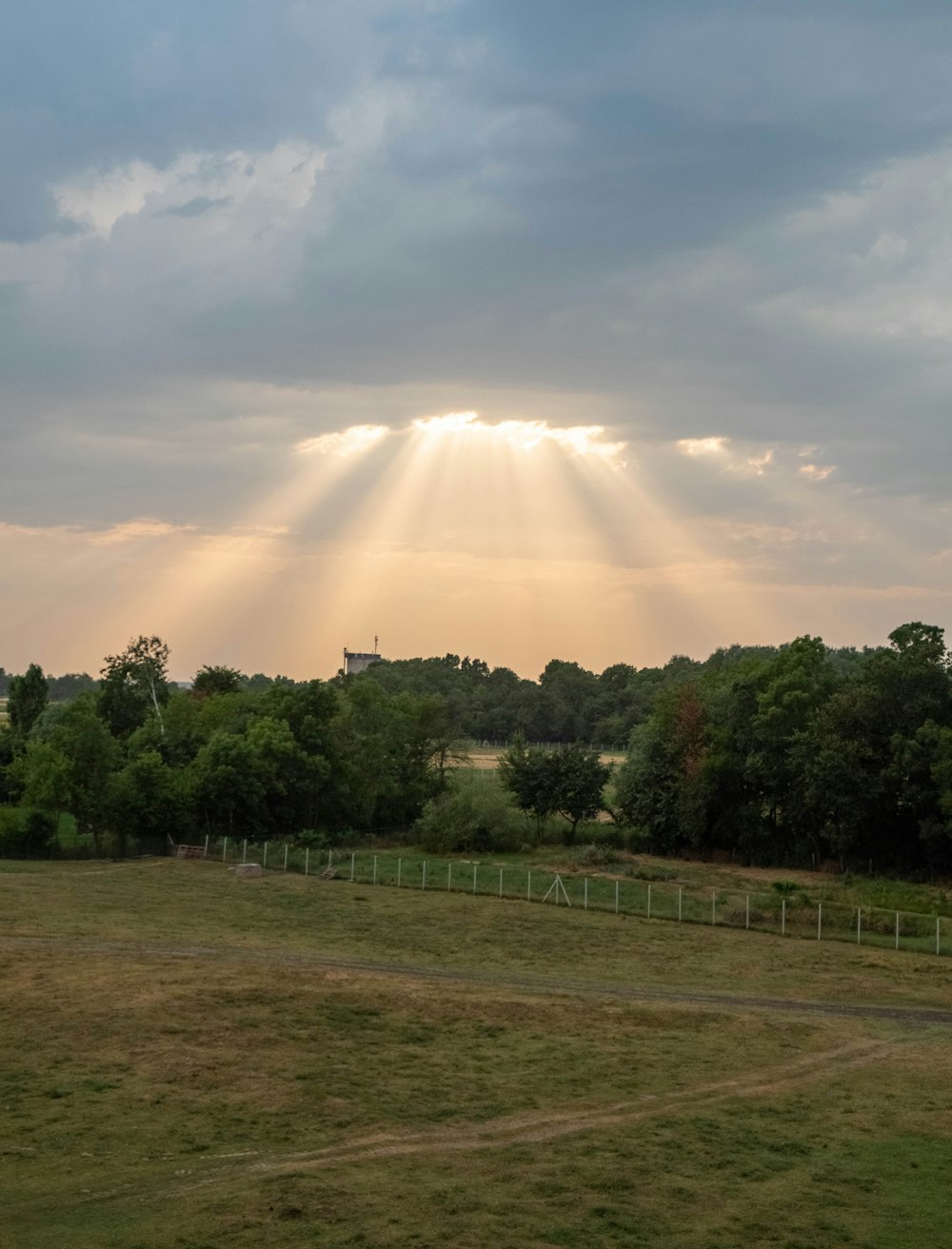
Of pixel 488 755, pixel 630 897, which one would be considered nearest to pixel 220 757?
pixel 630 897

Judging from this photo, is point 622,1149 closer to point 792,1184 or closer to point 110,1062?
point 792,1184

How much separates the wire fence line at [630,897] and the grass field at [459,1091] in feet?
9.66

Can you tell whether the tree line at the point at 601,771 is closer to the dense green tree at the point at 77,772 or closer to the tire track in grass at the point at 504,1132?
the dense green tree at the point at 77,772

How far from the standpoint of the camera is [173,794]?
67812 millimetres

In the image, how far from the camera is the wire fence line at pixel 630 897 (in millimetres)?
44656

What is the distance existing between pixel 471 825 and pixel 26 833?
24.2m

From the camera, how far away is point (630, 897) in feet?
169

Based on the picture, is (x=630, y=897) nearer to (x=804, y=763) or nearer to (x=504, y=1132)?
(x=804, y=763)

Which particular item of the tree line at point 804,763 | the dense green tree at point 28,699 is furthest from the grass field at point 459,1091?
the dense green tree at point 28,699

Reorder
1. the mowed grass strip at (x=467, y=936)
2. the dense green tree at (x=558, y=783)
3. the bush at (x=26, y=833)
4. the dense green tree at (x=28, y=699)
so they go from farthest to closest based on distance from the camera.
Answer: the dense green tree at (x=28, y=699)
the dense green tree at (x=558, y=783)
the bush at (x=26, y=833)
the mowed grass strip at (x=467, y=936)

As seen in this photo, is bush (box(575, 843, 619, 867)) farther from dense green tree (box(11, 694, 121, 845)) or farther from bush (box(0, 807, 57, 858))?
bush (box(0, 807, 57, 858))

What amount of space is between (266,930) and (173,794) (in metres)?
26.8

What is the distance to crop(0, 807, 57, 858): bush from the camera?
63531mm

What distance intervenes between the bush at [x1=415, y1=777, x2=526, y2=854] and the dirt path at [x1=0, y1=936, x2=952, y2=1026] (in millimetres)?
34176
